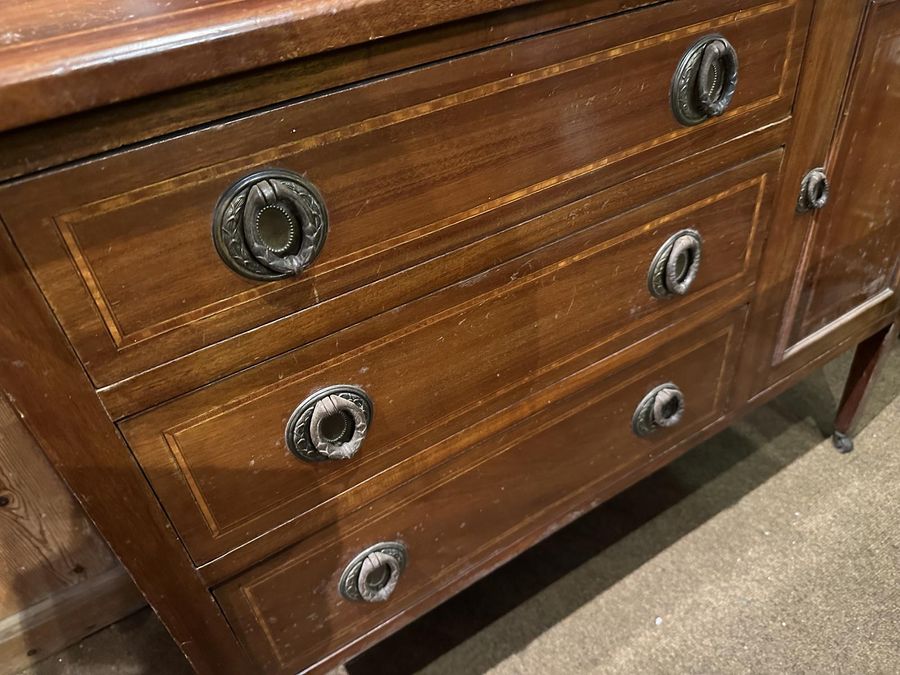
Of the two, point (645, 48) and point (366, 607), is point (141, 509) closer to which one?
point (366, 607)

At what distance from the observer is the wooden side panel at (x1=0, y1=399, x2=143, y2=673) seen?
1.00 m

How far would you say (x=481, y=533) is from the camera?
829 millimetres

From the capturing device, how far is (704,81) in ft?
2.18

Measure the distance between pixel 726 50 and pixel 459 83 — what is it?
287mm

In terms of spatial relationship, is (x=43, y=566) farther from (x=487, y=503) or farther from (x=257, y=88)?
(x=257, y=88)

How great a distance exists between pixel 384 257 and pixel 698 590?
86 cm

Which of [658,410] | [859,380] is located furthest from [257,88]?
[859,380]

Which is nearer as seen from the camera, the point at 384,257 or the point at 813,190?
the point at 384,257

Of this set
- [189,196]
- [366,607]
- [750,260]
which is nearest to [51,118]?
[189,196]

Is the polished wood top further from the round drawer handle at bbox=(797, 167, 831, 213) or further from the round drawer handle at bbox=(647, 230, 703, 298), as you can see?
the round drawer handle at bbox=(797, 167, 831, 213)

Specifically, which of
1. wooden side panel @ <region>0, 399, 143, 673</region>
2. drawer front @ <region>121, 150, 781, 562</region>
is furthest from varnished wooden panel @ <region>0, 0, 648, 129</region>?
wooden side panel @ <region>0, 399, 143, 673</region>

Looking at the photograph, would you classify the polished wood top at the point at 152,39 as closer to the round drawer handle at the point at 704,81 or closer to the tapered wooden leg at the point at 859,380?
the round drawer handle at the point at 704,81

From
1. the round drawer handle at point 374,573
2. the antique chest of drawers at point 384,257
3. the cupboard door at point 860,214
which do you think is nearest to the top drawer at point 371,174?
the antique chest of drawers at point 384,257

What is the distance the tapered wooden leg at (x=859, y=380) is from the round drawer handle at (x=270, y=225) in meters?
1.05
